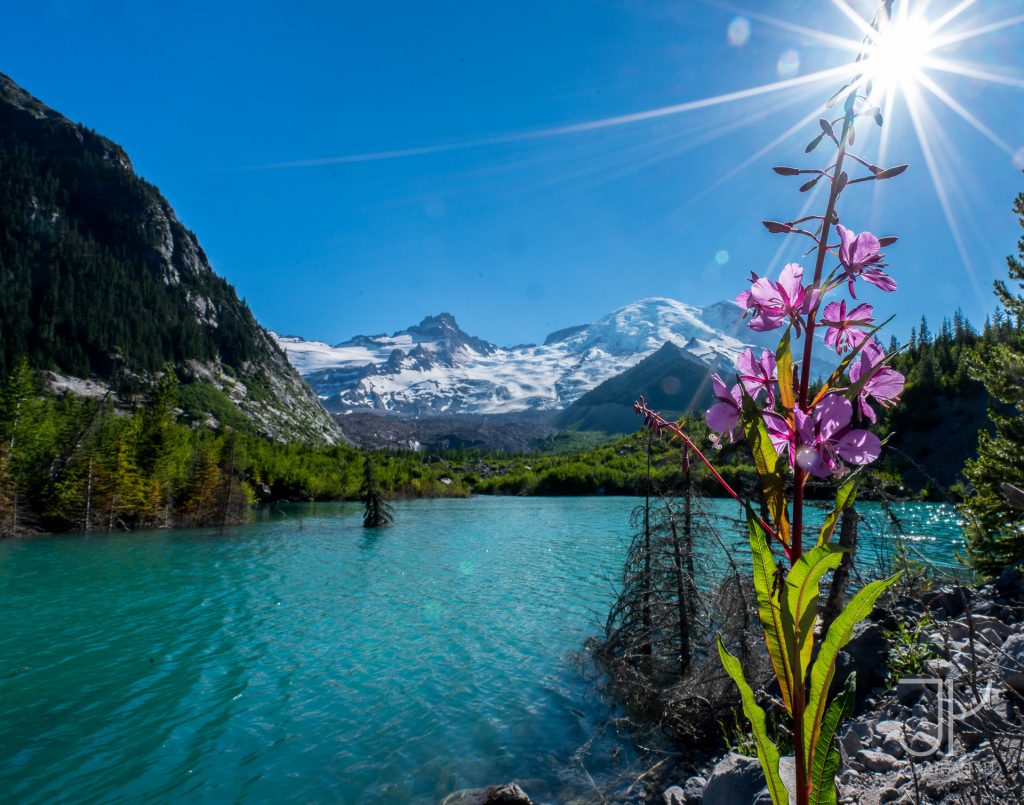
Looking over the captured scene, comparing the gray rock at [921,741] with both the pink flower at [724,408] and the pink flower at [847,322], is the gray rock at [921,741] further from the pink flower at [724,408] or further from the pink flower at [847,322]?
the pink flower at [724,408]

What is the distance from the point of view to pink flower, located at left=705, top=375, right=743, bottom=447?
1.41 metres

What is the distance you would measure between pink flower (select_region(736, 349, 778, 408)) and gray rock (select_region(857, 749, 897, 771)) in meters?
4.64

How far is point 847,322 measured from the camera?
1.39 metres

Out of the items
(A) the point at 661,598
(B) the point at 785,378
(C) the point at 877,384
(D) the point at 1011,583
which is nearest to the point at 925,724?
(C) the point at 877,384

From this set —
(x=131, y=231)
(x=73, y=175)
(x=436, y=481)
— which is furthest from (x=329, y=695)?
(x=73, y=175)

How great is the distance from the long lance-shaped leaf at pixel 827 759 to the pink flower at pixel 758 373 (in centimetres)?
81

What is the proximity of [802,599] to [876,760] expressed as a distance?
15.3 feet

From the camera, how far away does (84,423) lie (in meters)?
37.4

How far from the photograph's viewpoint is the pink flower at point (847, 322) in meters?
1.43

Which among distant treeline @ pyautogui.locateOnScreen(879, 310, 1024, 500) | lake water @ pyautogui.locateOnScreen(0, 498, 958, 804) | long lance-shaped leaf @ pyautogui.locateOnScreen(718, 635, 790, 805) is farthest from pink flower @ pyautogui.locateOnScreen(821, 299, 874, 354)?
distant treeline @ pyautogui.locateOnScreen(879, 310, 1024, 500)

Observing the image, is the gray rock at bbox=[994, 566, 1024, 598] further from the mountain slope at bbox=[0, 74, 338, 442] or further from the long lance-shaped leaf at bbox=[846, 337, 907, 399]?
the mountain slope at bbox=[0, 74, 338, 442]

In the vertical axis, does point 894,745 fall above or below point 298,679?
above

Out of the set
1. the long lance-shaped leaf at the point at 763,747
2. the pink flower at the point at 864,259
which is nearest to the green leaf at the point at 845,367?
the pink flower at the point at 864,259

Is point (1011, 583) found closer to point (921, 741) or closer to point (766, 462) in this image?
point (921, 741)
